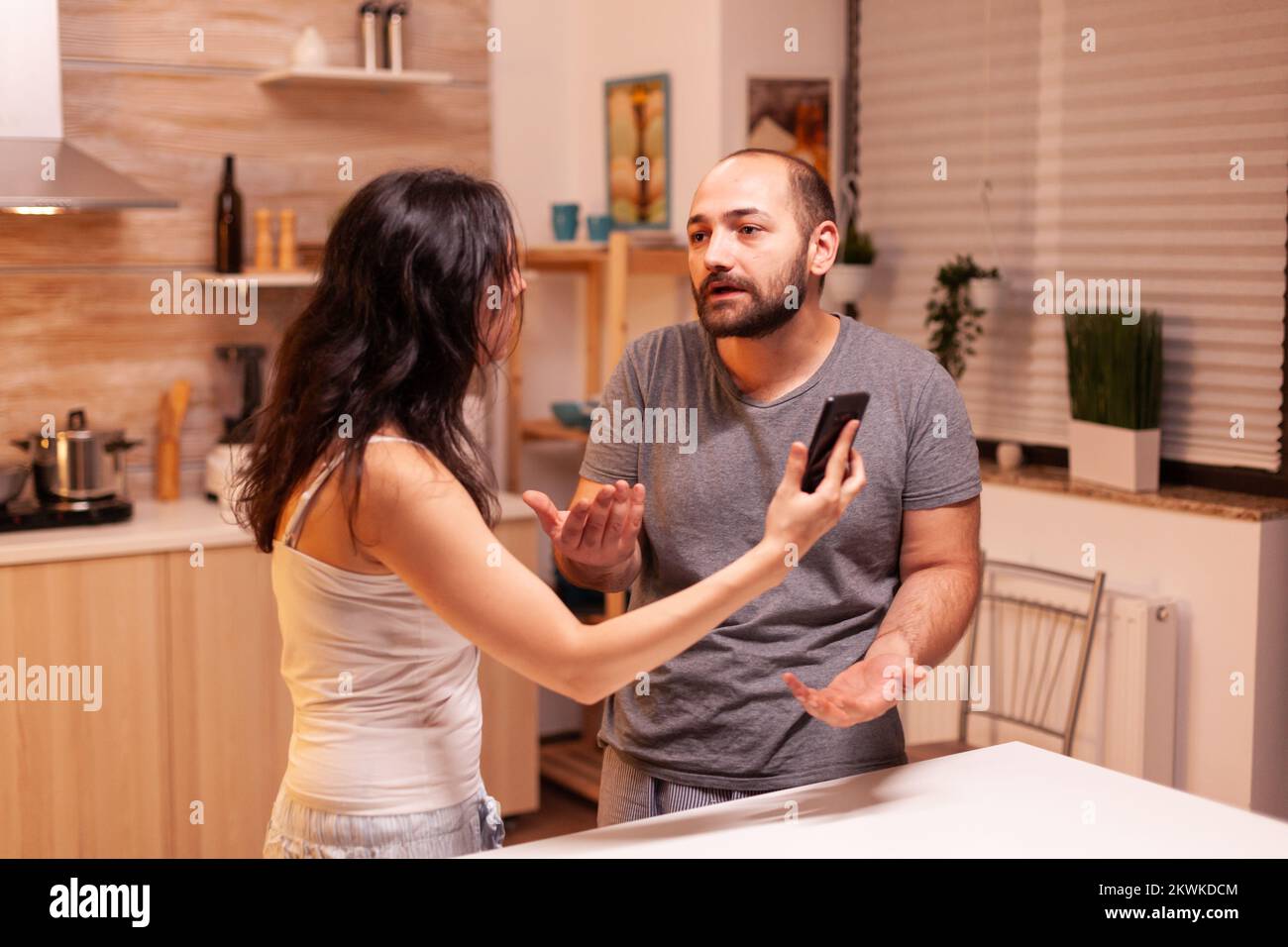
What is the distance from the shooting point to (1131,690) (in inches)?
111

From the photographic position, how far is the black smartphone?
1.39 meters

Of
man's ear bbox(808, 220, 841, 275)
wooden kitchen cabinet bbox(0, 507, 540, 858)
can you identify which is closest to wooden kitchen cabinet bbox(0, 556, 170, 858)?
wooden kitchen cabinet bbox(0, 507, 540, 858)

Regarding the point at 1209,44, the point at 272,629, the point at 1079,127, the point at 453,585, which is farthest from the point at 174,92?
the point at 453,585

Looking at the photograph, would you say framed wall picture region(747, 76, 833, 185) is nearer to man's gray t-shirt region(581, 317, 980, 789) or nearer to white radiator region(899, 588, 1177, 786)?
white radiator region(899, 588, 1177, 786)

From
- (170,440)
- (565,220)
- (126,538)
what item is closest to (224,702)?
(126,538)

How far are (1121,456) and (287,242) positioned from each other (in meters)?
2.00

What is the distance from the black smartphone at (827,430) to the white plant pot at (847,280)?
2.14 m

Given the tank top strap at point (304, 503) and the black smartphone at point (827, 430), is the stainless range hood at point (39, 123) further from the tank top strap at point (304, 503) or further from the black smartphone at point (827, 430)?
the black smartphone at point (827, 430)

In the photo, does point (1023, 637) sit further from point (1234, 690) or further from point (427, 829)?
point (427, 829)

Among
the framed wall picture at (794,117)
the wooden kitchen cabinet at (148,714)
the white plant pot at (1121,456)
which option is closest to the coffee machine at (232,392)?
the wooden kitchen cabinet at (148,714)

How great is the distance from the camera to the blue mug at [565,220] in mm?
3730

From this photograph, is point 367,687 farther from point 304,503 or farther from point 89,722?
point 89,722

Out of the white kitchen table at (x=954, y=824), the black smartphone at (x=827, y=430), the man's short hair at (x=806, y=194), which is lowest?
the white kitchen table at (x=954, y=824)

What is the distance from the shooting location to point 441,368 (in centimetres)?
143
